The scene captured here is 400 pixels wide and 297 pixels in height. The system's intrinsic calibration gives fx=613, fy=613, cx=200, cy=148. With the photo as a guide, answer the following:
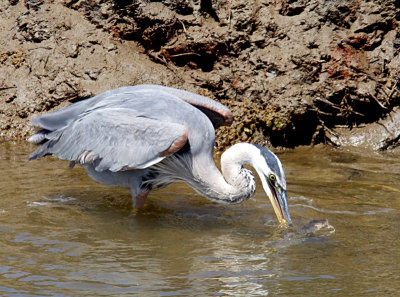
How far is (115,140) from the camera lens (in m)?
5.49

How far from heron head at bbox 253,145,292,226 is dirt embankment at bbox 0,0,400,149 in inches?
96.8

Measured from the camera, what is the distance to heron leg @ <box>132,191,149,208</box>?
18.9 feet

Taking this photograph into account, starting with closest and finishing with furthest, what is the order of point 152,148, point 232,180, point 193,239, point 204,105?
point 193,239 < point 152,148 < point 232,180 < point 204,105

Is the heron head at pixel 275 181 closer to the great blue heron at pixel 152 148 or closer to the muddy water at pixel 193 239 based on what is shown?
the great blue heron at pixel 152 148

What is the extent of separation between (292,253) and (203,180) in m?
1.32

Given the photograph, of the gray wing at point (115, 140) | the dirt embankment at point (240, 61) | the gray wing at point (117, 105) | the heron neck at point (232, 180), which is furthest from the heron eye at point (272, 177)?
the dirt embankment at point (240, 61)

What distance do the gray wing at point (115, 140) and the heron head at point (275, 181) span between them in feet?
2.28

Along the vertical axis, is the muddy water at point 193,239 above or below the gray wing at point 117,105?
below

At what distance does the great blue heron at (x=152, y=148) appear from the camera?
5.24 metres

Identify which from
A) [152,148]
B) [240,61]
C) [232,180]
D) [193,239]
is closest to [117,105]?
[152,148]

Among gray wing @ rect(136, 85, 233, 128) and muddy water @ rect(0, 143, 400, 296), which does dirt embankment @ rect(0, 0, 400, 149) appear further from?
gray wing @ rect(136, 85, 233, 128)

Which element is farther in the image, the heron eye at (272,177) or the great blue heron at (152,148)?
the great blue heron at (152,148)

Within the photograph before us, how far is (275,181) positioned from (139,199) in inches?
55.4

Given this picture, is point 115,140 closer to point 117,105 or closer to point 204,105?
point 117,105
